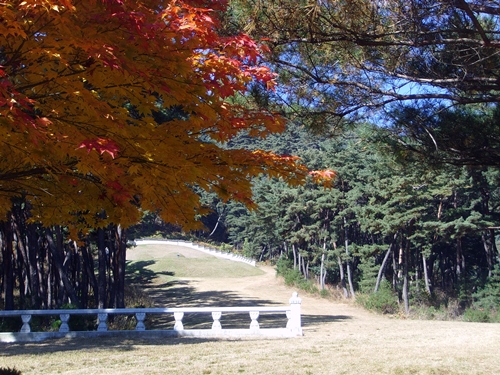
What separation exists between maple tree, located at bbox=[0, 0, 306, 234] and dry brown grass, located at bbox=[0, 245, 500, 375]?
4.60m

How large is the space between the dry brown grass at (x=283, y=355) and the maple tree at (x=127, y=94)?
4.60 m

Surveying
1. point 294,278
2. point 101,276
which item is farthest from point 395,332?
point 294,278

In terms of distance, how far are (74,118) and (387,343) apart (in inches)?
409

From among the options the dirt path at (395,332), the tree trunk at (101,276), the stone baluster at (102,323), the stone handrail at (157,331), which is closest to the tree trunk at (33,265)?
the tree trunk at (101,276)

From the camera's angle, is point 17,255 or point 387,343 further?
point 17,255

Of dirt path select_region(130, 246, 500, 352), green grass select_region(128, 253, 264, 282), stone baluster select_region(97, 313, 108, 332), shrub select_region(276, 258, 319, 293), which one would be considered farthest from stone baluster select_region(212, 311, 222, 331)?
green grass select_region(128, 253, 264, 282)

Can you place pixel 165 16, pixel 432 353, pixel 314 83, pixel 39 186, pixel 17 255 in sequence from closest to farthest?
pixel 165 16 < pixel 39 186 < pixel 314 83 < pixel 432 353 < pixel 17 255

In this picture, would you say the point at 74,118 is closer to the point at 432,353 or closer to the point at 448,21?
the point at 448,21

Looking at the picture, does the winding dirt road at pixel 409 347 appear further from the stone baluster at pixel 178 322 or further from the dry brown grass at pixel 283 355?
the stone baluster at pixel 178 322

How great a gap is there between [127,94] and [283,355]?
24.3ft

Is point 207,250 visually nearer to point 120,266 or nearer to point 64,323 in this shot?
point 120,266

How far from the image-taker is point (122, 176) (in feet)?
17.9

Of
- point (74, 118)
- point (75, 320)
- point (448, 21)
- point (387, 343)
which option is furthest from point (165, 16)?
point (75, 320)

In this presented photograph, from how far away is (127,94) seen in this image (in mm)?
4926
